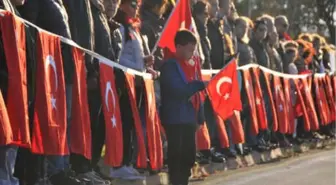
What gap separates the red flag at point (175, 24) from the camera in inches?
369

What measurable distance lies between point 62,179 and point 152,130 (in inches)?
60.3

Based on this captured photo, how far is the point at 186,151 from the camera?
30.0 ft

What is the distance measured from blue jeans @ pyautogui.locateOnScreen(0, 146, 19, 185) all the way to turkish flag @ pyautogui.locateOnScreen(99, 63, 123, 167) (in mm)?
1989

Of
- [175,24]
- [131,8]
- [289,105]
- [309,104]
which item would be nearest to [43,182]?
[131,8]

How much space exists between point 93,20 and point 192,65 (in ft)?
3.86

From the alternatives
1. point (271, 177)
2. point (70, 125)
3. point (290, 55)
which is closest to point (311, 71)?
point (290, 55)

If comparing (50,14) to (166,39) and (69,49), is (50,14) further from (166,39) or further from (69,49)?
(166,39)

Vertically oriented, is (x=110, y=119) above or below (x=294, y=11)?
below

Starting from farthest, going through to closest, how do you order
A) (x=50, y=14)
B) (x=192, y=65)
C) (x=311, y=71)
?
(x=311, y=71) < (x=192, y=65) < (x=50, y=14)

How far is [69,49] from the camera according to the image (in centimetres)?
777

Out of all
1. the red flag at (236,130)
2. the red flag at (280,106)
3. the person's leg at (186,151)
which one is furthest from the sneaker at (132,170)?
the red flag at (280,106)

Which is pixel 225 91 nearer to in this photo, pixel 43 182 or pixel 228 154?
pixel 228 154

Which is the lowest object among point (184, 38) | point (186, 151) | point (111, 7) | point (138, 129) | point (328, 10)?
point (186, 151)

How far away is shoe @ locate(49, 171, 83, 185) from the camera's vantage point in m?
7.93
